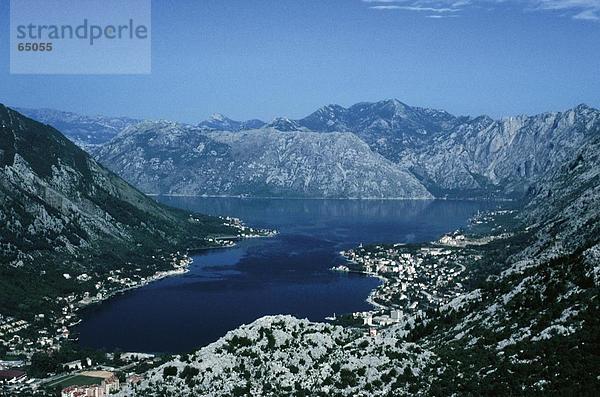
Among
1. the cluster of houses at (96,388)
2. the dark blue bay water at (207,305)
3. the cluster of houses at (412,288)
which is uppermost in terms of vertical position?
the cluster of houses at (96,388)

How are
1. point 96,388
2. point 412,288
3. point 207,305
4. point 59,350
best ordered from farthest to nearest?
1. point 412,288
2. point 207,305
3. point 59,350
4. point 96,388

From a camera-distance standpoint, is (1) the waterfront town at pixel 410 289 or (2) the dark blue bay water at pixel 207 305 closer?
(2) the dark blue bay water at pixel 207 305

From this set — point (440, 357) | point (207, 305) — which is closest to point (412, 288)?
point (207, 305)

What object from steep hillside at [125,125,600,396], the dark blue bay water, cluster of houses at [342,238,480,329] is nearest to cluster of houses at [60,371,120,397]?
the dark blue bay water

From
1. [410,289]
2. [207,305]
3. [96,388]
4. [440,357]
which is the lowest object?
[207,305]

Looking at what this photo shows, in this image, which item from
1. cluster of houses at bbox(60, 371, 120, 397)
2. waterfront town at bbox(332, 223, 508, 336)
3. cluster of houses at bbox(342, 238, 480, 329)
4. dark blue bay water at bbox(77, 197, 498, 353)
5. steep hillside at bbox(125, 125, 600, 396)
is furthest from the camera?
cluster of houses at bbox(342, 238, 480, 329)

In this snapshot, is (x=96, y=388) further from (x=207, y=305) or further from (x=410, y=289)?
(x=410, y=289)

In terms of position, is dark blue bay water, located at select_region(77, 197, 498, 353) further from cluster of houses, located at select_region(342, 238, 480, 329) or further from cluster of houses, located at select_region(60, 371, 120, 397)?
cluster of houses, located at select_region(60, 371, 120, 397)

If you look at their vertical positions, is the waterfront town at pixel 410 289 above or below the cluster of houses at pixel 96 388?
below

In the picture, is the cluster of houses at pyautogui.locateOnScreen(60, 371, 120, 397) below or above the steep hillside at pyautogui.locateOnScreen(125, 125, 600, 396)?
below

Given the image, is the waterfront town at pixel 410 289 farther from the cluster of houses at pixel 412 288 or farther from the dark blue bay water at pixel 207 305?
the dark blue bay water at pixel 207 305

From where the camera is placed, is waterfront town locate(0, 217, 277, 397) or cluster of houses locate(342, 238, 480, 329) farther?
Answer: cluster of houses locate(342, 238, 480, 329)

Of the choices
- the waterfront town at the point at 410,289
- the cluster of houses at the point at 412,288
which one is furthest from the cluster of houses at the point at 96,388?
the cluster of houses at the point at 412,288
